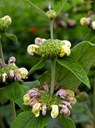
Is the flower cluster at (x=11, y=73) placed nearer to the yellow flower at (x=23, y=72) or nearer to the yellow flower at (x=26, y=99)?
the yellow flower at (x=23, y=72)

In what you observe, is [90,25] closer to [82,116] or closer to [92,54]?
[92,54]

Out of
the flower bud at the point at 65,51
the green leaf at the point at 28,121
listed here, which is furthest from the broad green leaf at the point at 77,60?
the green leaf at the point at 28,121

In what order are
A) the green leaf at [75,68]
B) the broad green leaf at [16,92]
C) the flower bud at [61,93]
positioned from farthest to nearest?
1. the broad green leaf at [16,92]
2. the flower bud at [61,93]
3. the green leaf at [75,68]

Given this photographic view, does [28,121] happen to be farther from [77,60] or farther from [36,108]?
[77,60]

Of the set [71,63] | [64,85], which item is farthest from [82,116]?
[71,63]

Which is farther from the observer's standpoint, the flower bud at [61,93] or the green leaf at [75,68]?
the flower bud at [61,93]

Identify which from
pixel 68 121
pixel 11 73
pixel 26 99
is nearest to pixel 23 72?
pixel 11 73
